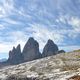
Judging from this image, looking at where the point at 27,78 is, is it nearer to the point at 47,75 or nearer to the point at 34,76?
the point at 34,76

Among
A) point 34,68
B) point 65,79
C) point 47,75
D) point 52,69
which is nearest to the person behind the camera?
point 65,79

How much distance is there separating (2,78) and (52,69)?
17633 millimetres

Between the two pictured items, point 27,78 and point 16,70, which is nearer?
point 27,78

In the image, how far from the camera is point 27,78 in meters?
66.2

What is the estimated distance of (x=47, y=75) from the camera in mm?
62688

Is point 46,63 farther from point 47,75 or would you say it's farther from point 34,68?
point 47,75

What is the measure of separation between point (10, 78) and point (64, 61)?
19144 mm

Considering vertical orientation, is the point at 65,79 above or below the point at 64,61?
below

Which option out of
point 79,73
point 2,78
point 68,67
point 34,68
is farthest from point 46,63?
point 79,73

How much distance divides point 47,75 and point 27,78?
7.02 m

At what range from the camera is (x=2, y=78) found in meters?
73.5

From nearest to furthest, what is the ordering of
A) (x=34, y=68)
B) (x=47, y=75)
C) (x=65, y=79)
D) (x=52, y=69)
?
(x=65, y=79) < (x=47, y=75) < (x=52, y=69) < (x=34, y=68)

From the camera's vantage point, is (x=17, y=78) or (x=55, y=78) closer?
(x=55, y=78)

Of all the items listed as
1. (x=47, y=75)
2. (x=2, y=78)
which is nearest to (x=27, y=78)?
(x=47, y=75)
